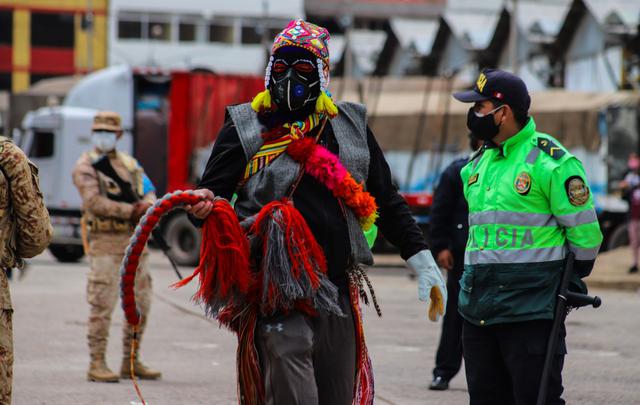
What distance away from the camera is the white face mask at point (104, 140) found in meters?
9.33

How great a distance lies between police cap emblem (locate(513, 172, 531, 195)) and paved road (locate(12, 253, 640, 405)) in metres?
3.16

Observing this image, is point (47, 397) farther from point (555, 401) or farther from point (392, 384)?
point (555, 401)

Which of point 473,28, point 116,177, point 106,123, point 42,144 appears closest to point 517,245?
point 116,177

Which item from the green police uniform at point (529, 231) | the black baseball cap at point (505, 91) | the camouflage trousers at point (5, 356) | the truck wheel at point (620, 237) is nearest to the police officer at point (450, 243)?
the black baseball cap at point (505, 91)

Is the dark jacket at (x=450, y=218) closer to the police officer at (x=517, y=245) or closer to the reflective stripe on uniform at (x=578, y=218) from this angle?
the police officer at (x=517, y=245)

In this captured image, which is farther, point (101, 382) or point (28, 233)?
point (101, 382)

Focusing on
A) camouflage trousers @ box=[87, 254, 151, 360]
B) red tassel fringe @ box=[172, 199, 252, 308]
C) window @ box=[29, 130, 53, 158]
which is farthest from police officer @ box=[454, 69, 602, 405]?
window @ box=[29, 130, 53, 158]

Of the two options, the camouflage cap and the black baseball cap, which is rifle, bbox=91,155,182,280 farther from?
the black baseball cap

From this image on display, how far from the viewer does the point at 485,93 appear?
18.1ft

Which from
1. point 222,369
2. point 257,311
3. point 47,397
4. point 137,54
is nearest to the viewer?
point 257,311

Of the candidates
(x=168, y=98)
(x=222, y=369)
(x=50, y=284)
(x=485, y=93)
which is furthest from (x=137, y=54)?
(x=485, y=93)

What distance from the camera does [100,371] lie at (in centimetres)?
892

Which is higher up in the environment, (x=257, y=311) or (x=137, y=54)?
(x=257, y=311)

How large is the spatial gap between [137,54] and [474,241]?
189 feet
